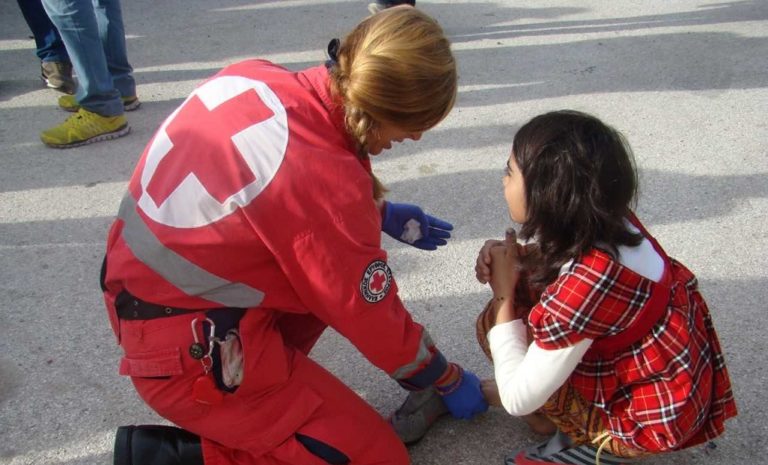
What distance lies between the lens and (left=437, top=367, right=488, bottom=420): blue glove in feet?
5.26

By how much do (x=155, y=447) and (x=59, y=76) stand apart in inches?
99.9

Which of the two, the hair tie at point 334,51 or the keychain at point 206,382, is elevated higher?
the hair tie at point 334,51

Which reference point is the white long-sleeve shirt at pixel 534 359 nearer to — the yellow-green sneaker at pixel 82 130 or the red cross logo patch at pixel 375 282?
the red cross logo patch at pixel 375 282

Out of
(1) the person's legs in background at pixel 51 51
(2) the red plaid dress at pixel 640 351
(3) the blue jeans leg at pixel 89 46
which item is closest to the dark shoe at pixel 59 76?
(1) the person's legs in background at pixel 51 51

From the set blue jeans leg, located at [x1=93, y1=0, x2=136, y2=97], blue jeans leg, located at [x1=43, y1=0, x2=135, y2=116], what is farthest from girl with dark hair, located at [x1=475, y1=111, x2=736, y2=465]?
blue jeans leg, located at [x1=93, y1=0, x2=136, y2=97]

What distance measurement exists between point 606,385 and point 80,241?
1.83 meters

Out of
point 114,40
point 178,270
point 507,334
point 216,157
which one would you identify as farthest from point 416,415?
point 114,40

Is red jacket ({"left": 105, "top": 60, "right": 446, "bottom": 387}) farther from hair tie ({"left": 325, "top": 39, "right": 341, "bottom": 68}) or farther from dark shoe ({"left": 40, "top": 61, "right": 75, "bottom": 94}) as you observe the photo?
dark shoe ({"left": 40, "top": 61, "right": 75, "bottom": 94})

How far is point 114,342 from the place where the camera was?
77.3 inches

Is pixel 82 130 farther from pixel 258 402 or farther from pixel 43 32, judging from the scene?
pixel 258 402

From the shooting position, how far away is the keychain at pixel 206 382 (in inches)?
52.4

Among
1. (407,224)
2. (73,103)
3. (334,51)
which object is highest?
(334,51)

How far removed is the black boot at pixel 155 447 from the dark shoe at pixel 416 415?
0.45 m

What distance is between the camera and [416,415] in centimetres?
163
